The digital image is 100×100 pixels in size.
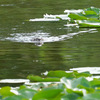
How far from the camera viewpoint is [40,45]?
6418 millimetres

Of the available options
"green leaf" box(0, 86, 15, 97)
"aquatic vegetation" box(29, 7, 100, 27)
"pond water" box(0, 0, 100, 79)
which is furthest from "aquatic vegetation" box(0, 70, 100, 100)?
"aquatic vegetation" box(29, 7, 100, 27)

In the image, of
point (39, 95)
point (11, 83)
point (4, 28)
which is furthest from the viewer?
point (4, 28)

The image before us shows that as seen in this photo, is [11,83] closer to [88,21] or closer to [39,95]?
[39,95]

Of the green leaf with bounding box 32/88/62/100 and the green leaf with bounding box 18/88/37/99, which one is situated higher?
the green leaf with bounding box 32/88/62/100

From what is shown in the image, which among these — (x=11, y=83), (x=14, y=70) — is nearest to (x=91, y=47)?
(x=14, y=70)

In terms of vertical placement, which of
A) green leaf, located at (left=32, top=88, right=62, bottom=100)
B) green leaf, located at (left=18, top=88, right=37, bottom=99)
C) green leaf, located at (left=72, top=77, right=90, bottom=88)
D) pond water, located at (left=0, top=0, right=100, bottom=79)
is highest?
green leaf, located at (left=32, top=88, right=62, bottom=100)

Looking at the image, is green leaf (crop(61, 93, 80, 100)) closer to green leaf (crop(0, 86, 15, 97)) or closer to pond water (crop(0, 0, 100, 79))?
green leaf (crop(0, 86, 15, 97))

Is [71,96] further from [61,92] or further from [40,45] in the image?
[40,45]

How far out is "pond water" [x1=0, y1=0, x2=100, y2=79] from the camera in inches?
Result: 190

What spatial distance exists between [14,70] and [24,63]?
0.40 meters

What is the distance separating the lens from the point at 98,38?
6840 mm

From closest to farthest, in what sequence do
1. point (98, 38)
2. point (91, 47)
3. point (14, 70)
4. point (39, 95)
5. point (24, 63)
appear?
point (39, 95) < point (14, 70) < point (24, 63) < point (91, 47) < point (98, 38)

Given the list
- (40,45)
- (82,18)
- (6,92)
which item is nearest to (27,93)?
(6,92)

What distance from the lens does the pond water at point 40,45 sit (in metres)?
4.82
